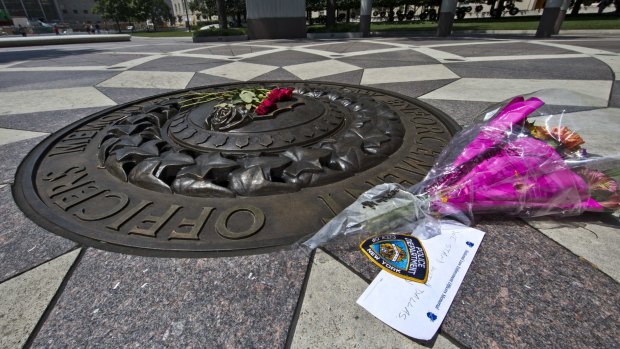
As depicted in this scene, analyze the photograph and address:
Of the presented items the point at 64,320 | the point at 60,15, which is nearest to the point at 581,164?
the point at 64,320

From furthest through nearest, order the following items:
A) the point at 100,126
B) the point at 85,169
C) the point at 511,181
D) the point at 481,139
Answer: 1. the point at 100,126
2. the point at 85,169
3. the point at 481,139
4. the point at 511,181

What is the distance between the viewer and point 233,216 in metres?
1.70

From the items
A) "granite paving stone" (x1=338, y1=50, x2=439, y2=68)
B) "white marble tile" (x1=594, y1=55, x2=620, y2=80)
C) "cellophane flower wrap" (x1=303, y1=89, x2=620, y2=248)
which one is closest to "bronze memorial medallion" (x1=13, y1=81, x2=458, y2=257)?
"cellophane flower wrap" (x1=303, y1=89, x2=620, y2=248)

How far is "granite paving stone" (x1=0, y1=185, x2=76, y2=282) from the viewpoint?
1.46 m

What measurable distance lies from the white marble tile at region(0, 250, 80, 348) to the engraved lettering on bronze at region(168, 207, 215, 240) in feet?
1.67

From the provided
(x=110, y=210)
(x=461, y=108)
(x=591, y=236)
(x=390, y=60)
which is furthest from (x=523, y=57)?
(x=110, y=210)

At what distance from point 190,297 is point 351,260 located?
2.44ft

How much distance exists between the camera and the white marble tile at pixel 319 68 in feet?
19.0

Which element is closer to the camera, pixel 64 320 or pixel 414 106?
pixel 64 320

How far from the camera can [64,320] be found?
1.17m

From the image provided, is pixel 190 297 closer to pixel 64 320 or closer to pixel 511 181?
pixel 64 320

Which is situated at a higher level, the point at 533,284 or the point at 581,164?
the point at 581,164

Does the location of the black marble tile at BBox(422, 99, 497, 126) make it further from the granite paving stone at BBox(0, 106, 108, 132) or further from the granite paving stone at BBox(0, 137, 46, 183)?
the granite paving stone at BBox(0, 106, 108, 132)

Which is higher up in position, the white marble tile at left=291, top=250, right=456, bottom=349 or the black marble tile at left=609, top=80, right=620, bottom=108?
the black marble tile at left=609, top=80, right=620, bottom=108
